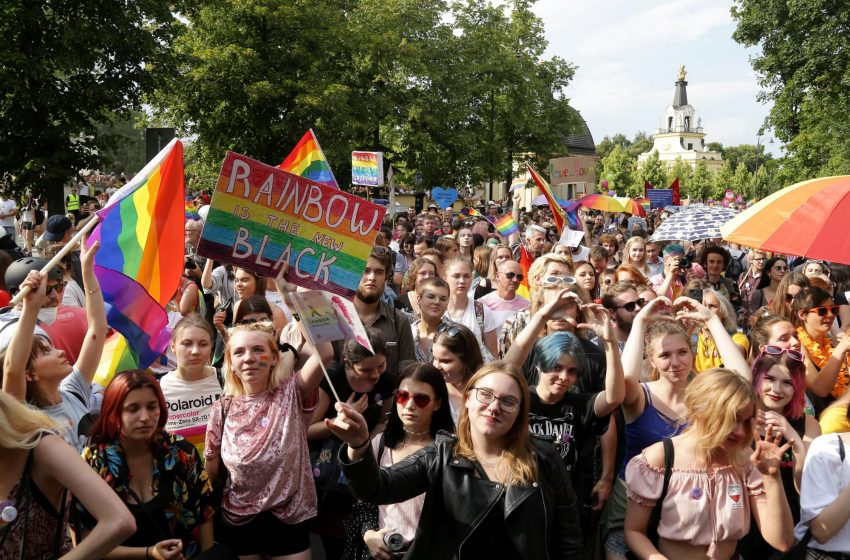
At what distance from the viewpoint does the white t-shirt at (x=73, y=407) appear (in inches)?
150

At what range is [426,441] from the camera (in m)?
3.79

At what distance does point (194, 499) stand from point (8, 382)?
93cm

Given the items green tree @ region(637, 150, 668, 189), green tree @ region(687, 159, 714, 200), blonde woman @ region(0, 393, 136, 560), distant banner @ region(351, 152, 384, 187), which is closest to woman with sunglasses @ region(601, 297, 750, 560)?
blonde woman @ region(0, 393, 136, 560)

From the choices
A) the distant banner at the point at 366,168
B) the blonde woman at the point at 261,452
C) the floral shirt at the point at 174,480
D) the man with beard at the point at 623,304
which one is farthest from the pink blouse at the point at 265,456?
the distant banner at the point at 366,168

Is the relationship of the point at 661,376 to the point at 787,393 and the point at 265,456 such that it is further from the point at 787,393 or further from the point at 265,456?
the point at 265,456

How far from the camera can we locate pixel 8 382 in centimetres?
357

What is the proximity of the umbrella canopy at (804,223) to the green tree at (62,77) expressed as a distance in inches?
614

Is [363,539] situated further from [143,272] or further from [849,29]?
[849,29]

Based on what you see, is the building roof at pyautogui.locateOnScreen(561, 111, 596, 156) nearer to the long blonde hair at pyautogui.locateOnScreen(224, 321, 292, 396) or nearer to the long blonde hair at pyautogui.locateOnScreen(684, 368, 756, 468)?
the long blonde hair at pyautogui.locateOnScreen(224, 321, 292, 396)

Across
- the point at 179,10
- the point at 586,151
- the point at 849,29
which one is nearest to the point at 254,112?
the point at 179,10

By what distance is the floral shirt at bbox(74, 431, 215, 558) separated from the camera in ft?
11.4

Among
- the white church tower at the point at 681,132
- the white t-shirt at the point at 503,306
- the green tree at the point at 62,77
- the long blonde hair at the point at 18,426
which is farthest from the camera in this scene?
the white church tower at the point at 681,132

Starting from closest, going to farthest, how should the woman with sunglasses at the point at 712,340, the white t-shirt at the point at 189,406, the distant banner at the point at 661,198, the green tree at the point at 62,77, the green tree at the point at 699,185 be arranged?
1. the white t-shirt at the point at 189,406
2. the woman with sunglasses at the point at 712,340
3. the green tree at the point at 62,77
4. the distant banner at the point at 661,198
5. the green tree at the point at 699,185

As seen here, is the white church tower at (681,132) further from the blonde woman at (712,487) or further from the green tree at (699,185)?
the blonde woman at (712,487)
